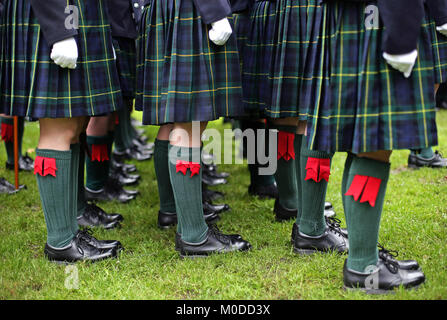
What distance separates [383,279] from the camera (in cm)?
194

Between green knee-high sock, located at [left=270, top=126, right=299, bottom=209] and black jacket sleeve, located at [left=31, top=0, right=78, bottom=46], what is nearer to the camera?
black jacket sleeve, located at [left=31, top=0, right=78, bottom=46]

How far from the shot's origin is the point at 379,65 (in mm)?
1741

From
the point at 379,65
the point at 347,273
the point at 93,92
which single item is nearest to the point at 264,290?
the point at 347,273

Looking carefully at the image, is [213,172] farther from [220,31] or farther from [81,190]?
[220,31]

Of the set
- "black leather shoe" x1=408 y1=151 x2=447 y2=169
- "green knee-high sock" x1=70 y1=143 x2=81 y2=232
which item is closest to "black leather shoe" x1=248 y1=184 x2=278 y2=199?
"black leather shoe" x1=408 y1=151 x2=447 y2=169

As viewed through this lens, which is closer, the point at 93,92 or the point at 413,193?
the point at 93,92

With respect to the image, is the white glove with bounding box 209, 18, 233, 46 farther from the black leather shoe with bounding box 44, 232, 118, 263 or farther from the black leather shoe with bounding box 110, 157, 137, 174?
the black leather shoe with bounding box 110, 157, 137, 174

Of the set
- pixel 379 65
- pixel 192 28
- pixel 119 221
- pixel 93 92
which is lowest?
pixel 119 221

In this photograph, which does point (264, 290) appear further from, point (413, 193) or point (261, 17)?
point (413, 193)

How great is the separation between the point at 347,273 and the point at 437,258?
53 cm

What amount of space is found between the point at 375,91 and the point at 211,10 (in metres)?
0.79

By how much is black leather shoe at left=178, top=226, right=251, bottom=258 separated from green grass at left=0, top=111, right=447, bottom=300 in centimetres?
5

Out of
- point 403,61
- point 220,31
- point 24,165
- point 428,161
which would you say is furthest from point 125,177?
point 403,61

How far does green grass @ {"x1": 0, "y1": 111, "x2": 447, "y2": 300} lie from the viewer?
203 centimetres
